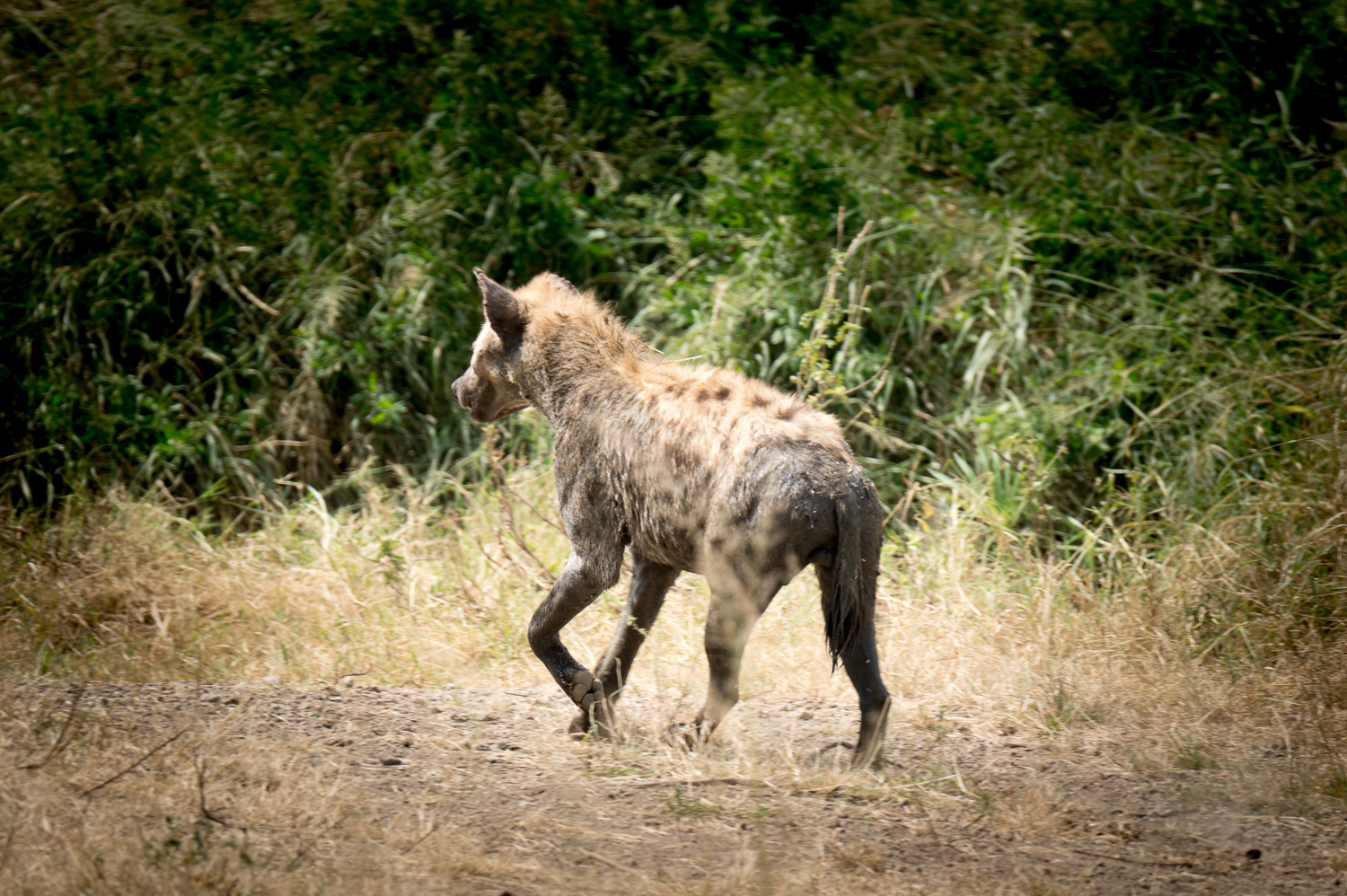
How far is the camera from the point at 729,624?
4.32 m

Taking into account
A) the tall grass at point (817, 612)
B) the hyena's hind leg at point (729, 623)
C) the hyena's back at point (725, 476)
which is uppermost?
the hyena's back at point (725, 476)

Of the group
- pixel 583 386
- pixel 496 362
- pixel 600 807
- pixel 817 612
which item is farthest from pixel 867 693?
pixel 496 362

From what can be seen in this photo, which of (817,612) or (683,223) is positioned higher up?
(683,223)

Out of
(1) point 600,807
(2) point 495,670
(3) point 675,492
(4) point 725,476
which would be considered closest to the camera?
(1) point 600,807

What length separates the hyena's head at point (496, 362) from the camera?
5152mm

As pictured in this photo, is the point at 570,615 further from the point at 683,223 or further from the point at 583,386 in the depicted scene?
the point at 683,223

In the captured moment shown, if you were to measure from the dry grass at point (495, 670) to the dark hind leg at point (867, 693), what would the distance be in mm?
145

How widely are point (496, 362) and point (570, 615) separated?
4.05 ft

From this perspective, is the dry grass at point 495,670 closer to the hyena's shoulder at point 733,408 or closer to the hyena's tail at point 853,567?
the hyena's tail at point 853,567

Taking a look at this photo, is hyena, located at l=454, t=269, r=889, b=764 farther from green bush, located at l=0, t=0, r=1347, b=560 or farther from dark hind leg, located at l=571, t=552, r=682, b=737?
green bush, located at l=0, t=0, r=1347, b=560

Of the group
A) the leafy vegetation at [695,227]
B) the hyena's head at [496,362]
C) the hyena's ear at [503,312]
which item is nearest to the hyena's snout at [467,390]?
the hyena's head at [496,362]

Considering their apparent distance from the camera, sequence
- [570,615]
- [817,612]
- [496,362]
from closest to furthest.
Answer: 1. [570,615]
2. [496,362]
3. [817,612]

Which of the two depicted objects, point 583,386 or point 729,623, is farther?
point 583,386

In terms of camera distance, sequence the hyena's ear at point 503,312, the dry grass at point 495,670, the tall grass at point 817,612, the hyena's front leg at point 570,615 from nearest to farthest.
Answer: the dry grass at point 495,670, the hyena's front leg at point 570,615, the hyena's ear at point 503,312, the tall grass at point 817,612
